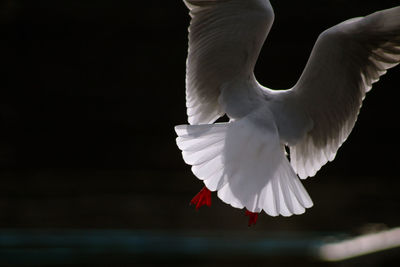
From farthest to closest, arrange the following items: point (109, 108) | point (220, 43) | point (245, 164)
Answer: point (109, 108), point (220, 43), point (245, 164)

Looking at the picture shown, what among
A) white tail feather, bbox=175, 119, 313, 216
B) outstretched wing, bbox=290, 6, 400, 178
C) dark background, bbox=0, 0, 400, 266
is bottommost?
dark background, bbox=0, 0, 400, 266

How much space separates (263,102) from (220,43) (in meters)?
0.19

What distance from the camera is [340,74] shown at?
1.83 m

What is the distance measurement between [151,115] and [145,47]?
1.14 feet

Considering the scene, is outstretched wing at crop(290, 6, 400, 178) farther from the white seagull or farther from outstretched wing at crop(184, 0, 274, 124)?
outstretched wing at crop(184, 0, 274, 124)

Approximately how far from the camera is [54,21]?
11.6 ft

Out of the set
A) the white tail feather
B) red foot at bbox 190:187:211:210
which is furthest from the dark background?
the white tail feather

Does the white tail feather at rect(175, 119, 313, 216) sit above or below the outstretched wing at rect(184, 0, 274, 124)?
below

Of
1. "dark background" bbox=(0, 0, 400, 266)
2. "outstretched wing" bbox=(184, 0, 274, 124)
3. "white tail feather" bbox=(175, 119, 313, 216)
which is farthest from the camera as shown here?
"dark background" bbox=(0, 0, 400, 266)

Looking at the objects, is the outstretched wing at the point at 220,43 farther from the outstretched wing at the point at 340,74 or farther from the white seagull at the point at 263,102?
the outstretched wing at the point at 340,74

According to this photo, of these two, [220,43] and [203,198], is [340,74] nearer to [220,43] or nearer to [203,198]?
[220,43]

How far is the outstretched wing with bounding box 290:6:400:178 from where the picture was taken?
1743 millimetres

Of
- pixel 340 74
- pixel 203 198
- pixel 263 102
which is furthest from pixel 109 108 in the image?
pixel 340 74

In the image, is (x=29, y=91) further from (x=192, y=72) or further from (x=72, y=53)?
(x=192, y=72)
